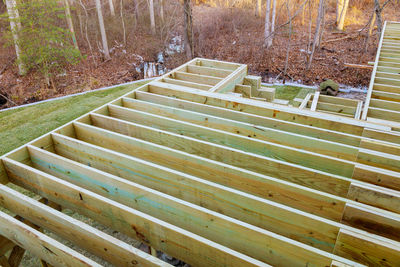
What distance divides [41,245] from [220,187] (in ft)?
4.89

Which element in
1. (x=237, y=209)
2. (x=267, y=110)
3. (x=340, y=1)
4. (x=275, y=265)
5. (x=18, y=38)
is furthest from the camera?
(x=340, y=1)

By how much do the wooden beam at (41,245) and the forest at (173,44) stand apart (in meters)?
10.3

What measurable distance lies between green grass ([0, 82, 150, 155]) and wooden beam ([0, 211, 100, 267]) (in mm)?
5095

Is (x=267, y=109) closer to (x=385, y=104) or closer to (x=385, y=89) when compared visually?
(x=385, y=104)

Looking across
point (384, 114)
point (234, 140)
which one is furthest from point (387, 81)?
point (234, 140)

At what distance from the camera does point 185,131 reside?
11.3 ft

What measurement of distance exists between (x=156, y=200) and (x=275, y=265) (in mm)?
1074

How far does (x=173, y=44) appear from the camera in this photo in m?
17.1

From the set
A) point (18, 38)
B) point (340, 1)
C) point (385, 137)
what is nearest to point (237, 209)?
point (385, 137)

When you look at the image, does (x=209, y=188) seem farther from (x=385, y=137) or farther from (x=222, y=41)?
(x=222, y=41)

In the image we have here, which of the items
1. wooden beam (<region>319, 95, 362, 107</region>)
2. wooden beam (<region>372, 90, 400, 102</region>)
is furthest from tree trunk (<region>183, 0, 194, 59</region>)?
wooden beam (<region>372, 90, 400, 102</region>)

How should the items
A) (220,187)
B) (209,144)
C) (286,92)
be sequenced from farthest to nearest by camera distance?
1. (286,92)
2. (209,144)
3. (220,187)

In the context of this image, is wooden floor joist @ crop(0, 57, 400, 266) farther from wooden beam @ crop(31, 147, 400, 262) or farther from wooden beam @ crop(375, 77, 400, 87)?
wooden beam @ crop(375, 77, 400, 87)

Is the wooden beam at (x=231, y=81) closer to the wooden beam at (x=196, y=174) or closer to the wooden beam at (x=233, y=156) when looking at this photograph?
the wooden beam at (x=233, y=156)
